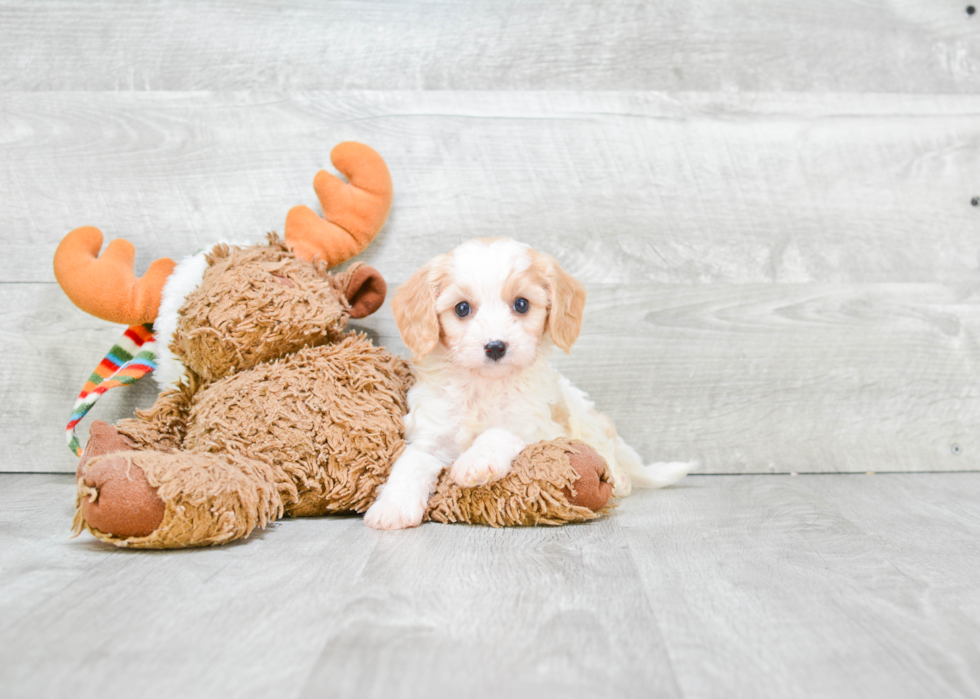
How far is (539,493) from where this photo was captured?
4.42ft

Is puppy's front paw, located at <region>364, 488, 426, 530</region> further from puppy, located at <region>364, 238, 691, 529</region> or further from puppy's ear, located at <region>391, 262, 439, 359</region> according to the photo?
puppy's ear, located at <region>391, 262, 439, 359</region>

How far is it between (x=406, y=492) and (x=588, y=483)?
0.33 m

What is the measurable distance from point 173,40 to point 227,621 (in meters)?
1.47

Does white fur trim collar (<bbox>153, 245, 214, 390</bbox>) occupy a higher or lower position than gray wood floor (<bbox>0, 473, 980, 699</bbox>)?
higher

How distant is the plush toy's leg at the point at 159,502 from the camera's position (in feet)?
3.78

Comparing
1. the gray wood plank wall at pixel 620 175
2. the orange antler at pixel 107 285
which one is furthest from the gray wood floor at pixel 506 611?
the gray wood plank wall at pixel 620 175

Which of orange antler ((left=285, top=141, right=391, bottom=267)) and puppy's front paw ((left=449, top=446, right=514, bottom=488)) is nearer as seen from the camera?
puppy's front paw ((left=449, top=446, right=514, bottom=488))

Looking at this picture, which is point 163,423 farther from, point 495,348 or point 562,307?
point 562,307

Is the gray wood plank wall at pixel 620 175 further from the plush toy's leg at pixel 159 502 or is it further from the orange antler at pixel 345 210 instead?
the plush toy's leg at pixel 159 502

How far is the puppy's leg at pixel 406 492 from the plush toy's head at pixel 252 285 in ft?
1.07

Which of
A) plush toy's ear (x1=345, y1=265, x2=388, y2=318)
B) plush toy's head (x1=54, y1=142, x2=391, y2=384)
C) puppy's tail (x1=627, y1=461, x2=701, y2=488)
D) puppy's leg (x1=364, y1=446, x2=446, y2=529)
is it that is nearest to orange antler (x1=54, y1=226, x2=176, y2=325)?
plush toy's head (x1=54, y1=142, x2=391, y2=384)

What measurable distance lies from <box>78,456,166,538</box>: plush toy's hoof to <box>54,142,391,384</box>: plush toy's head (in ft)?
1.19

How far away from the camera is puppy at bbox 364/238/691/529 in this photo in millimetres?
1365

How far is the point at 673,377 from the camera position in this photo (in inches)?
74.9
